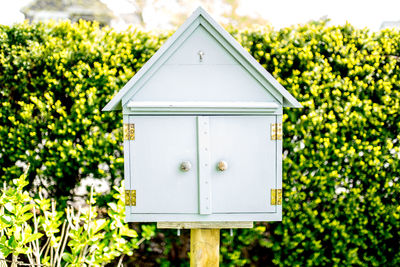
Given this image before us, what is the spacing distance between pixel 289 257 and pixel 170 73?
2.08 m

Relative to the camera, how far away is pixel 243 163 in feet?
5.40

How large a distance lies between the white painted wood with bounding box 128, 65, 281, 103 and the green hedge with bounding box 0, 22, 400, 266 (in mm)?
1121

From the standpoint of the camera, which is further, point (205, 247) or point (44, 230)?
point (44, 230)

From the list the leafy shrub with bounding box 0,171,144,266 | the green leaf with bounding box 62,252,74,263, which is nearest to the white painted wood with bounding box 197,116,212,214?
the leafy shrub with bounding box 0,171,144,266

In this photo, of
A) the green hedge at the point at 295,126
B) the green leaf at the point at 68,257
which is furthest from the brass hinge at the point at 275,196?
the green leaf at the point at 68,257

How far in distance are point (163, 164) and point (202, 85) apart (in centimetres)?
44

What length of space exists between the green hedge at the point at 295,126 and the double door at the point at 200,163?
3.56ft

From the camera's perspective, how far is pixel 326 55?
284 cm

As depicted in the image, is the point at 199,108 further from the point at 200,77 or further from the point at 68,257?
the point at 68,257

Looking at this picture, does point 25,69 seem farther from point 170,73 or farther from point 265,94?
point 265,94

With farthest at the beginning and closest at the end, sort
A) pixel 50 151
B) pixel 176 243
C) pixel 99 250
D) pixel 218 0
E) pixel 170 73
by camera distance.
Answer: pixel 218 0 → pixel 176 243 → pixel 50 151 → pixel 99 250 → pixel 170 73

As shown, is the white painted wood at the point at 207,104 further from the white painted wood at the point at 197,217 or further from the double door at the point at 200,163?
the white painted wood at the point at 197,217

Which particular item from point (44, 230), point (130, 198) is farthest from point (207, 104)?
point (44, 230)

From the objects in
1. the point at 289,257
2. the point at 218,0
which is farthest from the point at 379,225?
the point at 218,0
